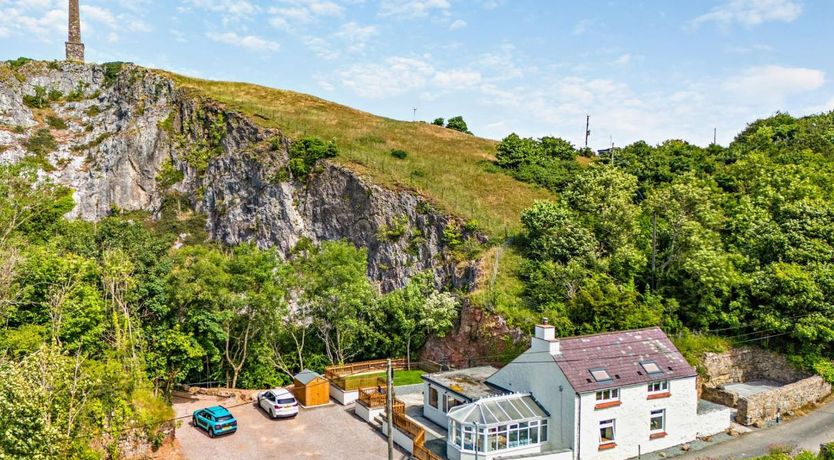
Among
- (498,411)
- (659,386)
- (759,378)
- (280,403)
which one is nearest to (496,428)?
(498,411)

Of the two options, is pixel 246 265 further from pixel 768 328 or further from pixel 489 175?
pixel 489 175

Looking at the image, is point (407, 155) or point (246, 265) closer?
point (246, 265)

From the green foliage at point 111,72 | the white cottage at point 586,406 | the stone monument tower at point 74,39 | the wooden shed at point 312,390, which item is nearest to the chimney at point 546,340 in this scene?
the white cottage at point 586,406

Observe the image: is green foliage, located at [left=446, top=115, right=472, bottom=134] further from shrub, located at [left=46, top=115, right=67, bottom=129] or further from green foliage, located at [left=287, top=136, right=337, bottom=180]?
shrub, located at [left=46, top=115, right=67, bottom=129]

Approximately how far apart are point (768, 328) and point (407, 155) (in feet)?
135

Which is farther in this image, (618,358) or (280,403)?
(280,403)

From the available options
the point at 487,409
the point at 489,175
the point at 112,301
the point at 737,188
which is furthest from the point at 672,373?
the point at 489,175

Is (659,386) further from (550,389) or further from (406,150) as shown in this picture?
(406,150)

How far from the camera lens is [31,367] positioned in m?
16.8

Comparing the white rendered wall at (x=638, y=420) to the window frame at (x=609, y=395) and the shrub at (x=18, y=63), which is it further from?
the shrub at (x=18, y=63)

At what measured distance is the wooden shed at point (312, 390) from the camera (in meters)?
29.6

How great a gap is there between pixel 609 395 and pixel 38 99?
8368cm

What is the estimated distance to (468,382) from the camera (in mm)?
26703

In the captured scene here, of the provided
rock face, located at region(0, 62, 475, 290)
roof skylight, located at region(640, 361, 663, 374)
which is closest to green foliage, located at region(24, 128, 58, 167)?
rock face, located at region(0, 62, 475, 290)
